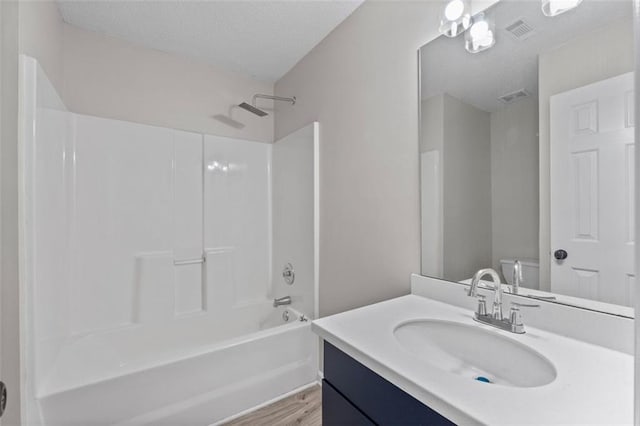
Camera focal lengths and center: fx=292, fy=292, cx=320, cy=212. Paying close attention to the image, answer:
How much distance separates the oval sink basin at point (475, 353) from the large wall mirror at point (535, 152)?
0.25 m

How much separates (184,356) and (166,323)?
0.76 m

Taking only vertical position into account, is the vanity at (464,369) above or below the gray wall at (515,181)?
below

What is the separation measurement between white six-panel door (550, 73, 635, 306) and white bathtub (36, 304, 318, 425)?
1509 millimetres

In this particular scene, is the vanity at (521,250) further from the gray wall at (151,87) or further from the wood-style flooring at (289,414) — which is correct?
the gray wall at (151,87)

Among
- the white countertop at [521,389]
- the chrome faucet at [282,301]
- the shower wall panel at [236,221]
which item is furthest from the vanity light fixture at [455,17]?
the chrome faucet at [282,301]

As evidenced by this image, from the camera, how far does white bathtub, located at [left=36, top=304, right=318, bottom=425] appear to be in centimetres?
132

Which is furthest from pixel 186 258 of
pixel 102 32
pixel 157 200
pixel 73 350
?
pixel 102 32

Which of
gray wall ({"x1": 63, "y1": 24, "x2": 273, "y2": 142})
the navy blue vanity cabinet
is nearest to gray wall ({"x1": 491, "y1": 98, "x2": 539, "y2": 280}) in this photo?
the navy blue vanity cabinet

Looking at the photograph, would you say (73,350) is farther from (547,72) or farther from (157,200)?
(547,72)

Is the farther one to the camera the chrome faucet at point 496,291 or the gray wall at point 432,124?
the gray wall at point 432,124

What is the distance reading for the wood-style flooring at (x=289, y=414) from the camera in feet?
5.40

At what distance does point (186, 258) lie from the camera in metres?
2.26

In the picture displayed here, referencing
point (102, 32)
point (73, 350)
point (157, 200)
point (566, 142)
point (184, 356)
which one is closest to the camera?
point (566, 142)

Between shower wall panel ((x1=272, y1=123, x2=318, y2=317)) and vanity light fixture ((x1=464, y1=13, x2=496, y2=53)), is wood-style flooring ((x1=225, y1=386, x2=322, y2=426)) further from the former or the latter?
vanity light fixture ((x1=464, y1=13, x2=496, y2=53))
